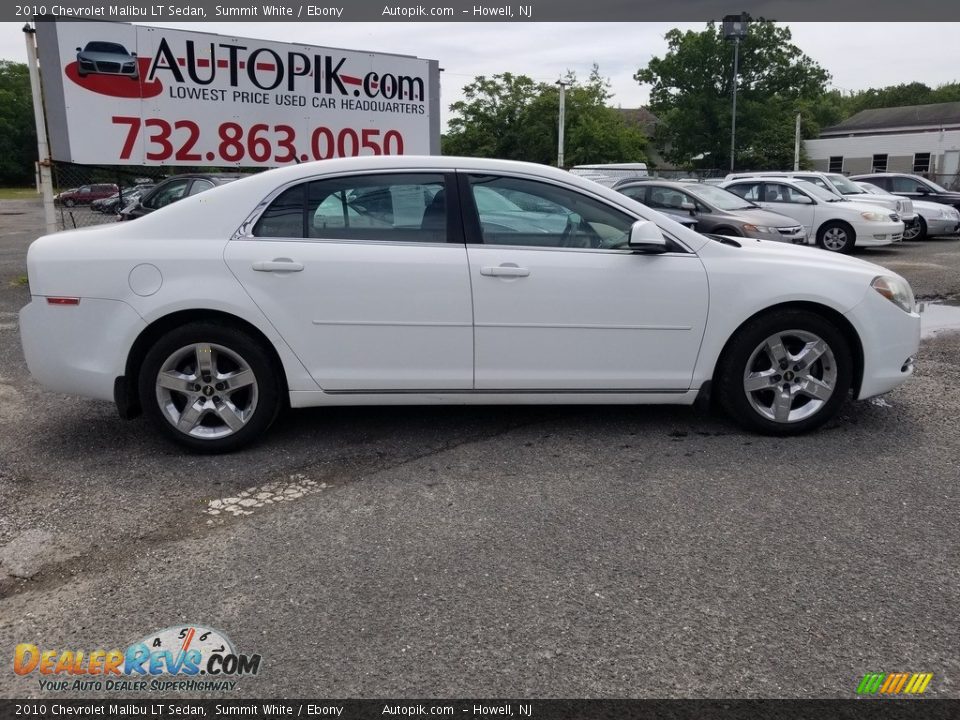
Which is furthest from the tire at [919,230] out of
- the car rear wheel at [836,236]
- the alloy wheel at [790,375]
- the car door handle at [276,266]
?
the car door handle at [276,266]

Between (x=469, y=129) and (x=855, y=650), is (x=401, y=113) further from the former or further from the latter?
(x=469, y=129)

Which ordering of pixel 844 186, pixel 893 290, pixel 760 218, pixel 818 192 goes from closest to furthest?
pixel 893 290, pixel 760 218, pixel 818 192, pixel 844 186

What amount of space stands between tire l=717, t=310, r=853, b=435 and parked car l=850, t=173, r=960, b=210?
Answer: 17.9 m

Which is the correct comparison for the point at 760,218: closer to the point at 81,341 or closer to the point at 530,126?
the point at 81,341

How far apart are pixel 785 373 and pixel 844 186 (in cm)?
1589

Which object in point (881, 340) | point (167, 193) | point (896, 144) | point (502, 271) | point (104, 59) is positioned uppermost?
point (896, 144)

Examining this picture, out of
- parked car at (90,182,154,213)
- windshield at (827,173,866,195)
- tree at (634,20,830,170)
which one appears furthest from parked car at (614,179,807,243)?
tree at (634,20,830,170)

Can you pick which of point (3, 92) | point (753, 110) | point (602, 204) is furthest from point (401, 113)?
point (3, 92)

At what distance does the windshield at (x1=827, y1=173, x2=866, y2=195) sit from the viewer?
1831 centimetres

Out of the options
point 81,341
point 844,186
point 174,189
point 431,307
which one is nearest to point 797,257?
point 431,307

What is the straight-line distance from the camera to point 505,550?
332cm

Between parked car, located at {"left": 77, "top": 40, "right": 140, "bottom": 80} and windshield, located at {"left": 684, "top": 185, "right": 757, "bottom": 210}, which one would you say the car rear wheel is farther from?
parked car, located at {"left": 77, "top": 40, "right": 140, "bottom": 80}

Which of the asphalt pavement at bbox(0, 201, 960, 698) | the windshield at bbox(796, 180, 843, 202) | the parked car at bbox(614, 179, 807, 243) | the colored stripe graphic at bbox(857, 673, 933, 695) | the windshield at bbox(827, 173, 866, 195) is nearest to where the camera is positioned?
the colored stripe graphic at bbox(857, 673, 933, 695)

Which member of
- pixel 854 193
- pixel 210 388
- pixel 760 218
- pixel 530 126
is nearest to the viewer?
pixel 210 388
